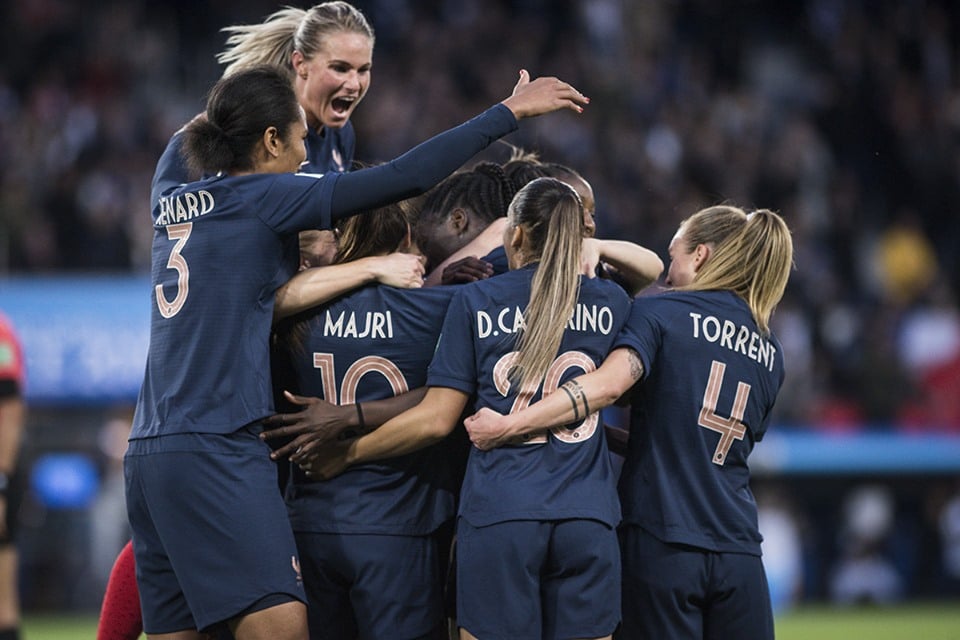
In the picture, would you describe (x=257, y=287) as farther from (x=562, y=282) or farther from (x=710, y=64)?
(x=710, y=64)

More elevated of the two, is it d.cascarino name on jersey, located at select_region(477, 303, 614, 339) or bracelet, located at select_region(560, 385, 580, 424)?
d.cascarino name on jersey, located at select_region(477, 303, 614, 339)

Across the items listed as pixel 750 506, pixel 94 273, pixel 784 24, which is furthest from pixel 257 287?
pixel 784 24

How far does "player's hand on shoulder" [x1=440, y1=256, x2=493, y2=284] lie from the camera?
4812mm

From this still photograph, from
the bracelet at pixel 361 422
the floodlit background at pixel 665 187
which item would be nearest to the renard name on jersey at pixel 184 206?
the bracelet at pixel 361 422

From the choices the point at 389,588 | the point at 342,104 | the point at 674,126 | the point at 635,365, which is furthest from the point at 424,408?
the point at 674,126

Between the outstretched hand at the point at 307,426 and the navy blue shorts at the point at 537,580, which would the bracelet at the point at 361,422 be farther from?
the navy blue shorts at the point at 537,580

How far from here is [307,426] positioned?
4.54 metres

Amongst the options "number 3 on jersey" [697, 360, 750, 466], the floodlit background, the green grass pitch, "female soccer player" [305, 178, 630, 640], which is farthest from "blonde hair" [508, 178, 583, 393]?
the floodlit background

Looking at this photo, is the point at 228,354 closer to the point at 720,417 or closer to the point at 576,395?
the point at 576,395

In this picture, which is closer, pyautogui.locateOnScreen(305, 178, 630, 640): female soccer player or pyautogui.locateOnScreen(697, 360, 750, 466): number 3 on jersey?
pyautogui.locateOnScreen(305, 178, 630, 640): female soccer player

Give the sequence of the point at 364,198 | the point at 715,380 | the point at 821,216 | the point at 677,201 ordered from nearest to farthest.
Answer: the point at 364,198 < the point at 715,380 < the point at 677,201 < the point at 821,216

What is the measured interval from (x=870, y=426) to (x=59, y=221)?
883 cm

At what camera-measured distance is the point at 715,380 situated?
4.72 m

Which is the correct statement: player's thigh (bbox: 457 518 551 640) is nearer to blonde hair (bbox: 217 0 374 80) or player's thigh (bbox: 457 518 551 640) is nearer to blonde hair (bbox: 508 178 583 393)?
blonde hair (bbox: 508 178 583 393)
